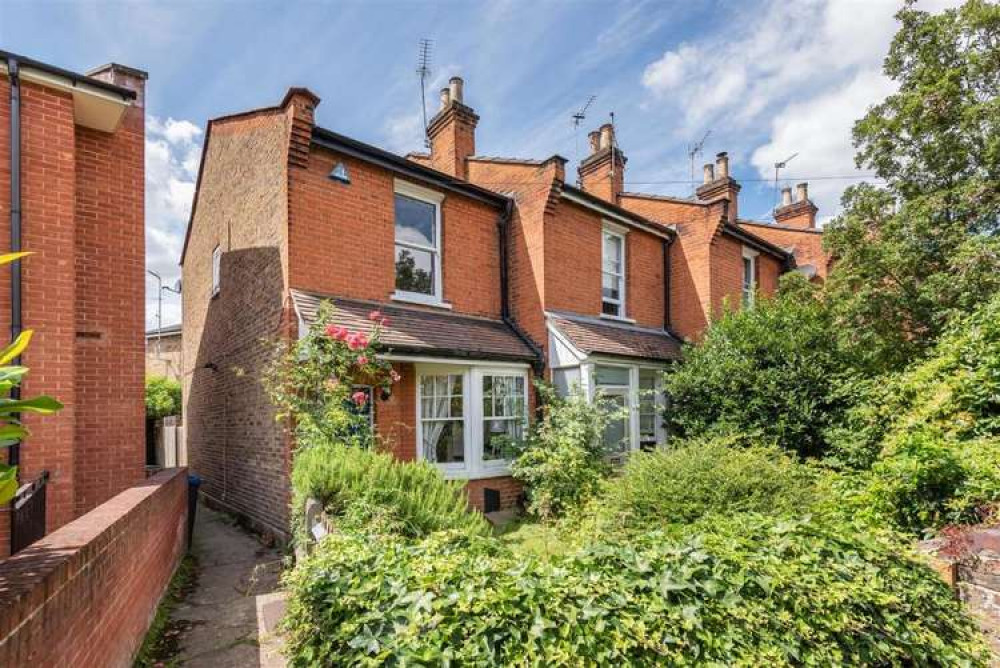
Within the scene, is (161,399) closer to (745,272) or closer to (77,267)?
(77,267)

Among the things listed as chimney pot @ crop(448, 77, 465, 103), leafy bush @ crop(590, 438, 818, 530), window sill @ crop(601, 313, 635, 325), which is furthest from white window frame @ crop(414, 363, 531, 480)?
chimney pot @ crop(448, 77, 465, 103)

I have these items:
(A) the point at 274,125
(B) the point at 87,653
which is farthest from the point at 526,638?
(A) the point at 274,125

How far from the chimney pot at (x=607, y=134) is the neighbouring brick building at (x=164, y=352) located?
19857 mm

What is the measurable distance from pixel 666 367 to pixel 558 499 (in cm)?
511

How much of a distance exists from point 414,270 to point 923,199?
11.0 metres

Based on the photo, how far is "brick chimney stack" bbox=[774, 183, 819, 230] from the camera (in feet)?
67.1

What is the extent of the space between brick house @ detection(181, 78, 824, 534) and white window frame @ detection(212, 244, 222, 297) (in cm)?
7

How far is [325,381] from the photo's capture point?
727 cm

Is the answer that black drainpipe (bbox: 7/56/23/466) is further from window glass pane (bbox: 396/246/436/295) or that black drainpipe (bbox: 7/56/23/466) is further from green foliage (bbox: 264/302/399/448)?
window glass pane (bbox: 396/246/436/295)

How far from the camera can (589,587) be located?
9.56ft

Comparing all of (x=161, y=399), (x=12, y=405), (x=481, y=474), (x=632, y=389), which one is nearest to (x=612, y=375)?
(x=632, y=389)

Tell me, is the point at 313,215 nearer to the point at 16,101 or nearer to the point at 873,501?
the point at 16,101

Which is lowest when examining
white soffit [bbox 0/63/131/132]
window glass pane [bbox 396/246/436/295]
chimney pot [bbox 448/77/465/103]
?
window glass pane [bbox 396/246/436/295]

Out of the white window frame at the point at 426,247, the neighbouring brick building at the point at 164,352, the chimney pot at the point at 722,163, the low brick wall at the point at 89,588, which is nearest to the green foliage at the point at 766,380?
the white window frame at the point at 426,247
